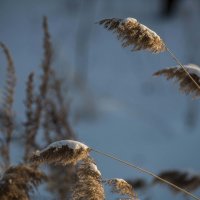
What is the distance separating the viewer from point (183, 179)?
395cm

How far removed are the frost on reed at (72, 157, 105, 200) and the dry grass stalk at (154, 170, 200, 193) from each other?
144cm

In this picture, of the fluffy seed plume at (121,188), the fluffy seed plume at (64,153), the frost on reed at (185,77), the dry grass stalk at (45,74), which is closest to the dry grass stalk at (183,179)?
the dry grass stalk at (45,74)

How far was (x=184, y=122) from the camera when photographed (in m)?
10.4

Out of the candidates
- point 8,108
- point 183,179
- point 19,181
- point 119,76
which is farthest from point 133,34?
point 119,76

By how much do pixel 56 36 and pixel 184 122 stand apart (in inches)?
168

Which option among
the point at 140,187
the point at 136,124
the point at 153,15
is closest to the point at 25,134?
the point at 140,187

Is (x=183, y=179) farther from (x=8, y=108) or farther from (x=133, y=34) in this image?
(x=133, y=34)

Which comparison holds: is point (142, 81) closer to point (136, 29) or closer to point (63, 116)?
point (63, 116)

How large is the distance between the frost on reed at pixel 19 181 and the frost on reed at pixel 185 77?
0.89 m

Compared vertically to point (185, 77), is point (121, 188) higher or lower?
lower

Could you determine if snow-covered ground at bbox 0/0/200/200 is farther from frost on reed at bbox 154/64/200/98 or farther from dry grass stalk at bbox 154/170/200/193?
frost on reed at bbox 154/64/200/98

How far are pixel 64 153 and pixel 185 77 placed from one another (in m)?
0.69

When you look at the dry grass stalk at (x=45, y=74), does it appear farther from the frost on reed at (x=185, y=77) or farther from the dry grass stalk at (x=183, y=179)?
the frost on reed at (x=185, y=77)

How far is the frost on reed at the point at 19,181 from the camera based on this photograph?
3033mm
